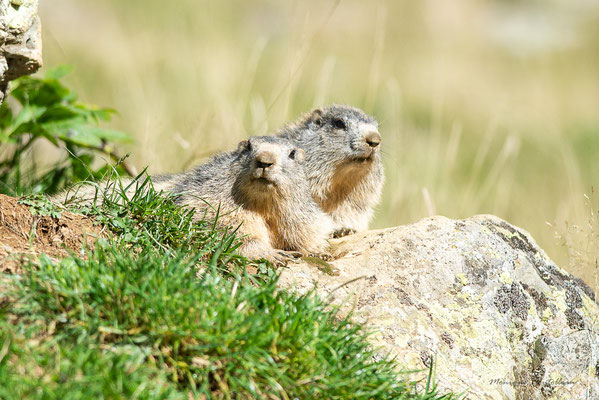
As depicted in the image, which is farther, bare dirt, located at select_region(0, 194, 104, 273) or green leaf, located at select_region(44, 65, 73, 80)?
green leaf, located at select_region(44, 65, 73, 80)

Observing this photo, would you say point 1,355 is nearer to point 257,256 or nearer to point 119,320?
point 119,320

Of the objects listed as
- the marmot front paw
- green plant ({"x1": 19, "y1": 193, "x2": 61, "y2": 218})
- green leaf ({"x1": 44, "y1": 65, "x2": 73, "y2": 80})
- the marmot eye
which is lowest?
the marmot front paw

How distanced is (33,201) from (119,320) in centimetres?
178

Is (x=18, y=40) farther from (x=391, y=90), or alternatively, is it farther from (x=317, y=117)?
(x=391, y=90)

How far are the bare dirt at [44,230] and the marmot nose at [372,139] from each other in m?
2.91

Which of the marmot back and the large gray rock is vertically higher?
the marmot back

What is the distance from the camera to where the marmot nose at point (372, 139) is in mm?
6578

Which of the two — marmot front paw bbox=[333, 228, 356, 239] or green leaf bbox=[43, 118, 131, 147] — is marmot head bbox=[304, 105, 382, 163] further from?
green leaf bbox=[43, 118, 131, 147]

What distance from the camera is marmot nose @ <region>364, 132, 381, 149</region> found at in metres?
6.58

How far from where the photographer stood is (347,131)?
22.6 ft

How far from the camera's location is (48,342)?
325 centimetres

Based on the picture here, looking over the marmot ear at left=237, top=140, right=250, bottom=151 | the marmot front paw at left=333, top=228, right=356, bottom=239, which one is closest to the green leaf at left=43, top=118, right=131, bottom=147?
the marmot ear at left=237, top=140, right=250, bottom=151

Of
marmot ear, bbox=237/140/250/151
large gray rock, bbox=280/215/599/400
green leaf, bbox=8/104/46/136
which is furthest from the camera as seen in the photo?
green leaf, bbox=8/104/46/136

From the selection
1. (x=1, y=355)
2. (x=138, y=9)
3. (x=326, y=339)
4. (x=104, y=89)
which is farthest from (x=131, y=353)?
(x=138, y=9)
